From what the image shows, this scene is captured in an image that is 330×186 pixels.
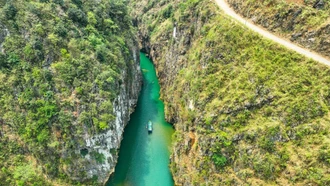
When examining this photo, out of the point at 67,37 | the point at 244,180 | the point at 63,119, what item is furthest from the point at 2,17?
the point at 244,180

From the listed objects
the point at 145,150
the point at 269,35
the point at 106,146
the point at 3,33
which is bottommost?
the point at 145,150

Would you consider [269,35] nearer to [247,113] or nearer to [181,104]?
[247,113]

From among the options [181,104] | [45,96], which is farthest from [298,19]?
[45,96]

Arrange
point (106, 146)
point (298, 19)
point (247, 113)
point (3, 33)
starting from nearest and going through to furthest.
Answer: point (247, 113), point (298, 19), point (3, 33), point (106, 146)

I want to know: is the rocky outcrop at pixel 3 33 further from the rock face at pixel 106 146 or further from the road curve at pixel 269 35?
the road curve at pixel 269 35

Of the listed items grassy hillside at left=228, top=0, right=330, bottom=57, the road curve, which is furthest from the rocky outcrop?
grassy hillside at left=228, top=0, right=330, bottom=57

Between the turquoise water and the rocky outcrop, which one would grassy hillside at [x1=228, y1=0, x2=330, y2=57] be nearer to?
the turquoise water
